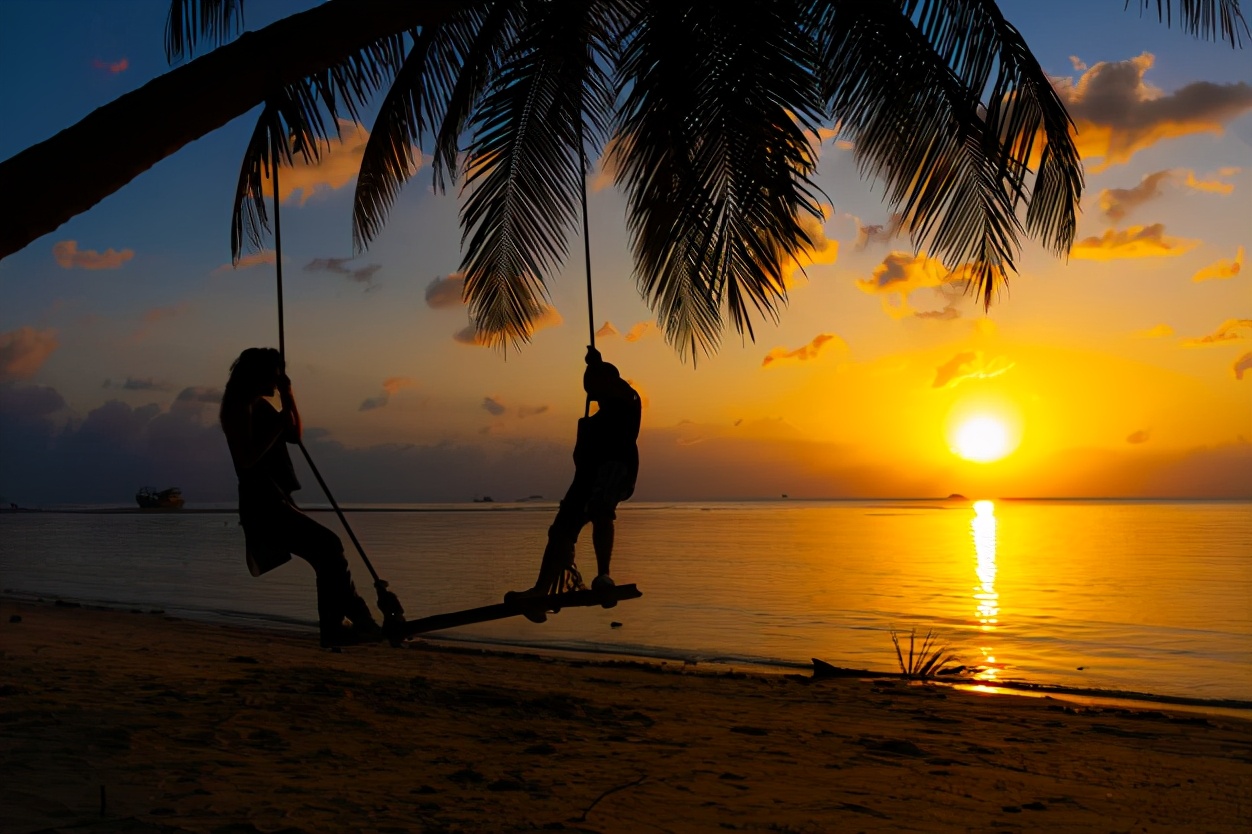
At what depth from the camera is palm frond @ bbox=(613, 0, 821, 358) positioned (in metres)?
6.13

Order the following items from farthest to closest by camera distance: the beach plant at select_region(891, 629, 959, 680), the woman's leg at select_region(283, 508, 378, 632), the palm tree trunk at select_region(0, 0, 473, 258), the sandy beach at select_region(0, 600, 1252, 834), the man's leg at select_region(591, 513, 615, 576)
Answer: the beach plant at select_region(891, 629, 959, 680)
the man's leg at select_region(591, 513, 615, 576)
the woman's leg at select_region(283, 508, 378, 632)
the sandy beach at select_region(0, 600, 1252, 834)
the palm tree trunk at select_region(0, 0, 473, 258)

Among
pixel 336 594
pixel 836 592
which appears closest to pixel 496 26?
pixel 336 594

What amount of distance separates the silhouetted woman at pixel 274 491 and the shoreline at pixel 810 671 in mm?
6539

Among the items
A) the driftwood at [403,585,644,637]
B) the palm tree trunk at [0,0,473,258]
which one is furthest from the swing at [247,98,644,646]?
the palm tree trunk at [0,0,473,258]

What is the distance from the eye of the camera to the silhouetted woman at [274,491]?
19.9 feet

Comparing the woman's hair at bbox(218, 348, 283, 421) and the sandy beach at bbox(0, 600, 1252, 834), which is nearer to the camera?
the sandy beach at bbox(0, 600, 1252, 834)

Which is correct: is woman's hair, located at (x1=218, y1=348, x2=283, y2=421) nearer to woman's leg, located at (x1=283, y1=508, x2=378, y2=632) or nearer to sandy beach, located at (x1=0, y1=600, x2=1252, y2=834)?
woman's leg, located at (x1=283, y1=508, x2=378, y2=632)

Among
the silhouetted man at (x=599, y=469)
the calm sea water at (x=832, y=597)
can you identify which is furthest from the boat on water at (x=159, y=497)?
the silhouetted man at (x=599, y=469)

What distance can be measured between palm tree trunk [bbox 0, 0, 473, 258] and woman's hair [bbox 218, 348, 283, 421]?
182cm

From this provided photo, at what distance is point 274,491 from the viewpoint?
6.25m

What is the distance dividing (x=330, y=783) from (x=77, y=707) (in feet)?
9.87

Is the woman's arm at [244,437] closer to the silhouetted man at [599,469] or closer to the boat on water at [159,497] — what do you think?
the silhouetted man at [599,469]

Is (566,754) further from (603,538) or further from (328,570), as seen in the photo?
(328,570)

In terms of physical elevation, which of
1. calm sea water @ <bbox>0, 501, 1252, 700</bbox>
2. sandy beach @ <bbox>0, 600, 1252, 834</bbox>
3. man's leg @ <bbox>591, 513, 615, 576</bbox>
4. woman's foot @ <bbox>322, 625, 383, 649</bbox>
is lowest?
calm sea water @ <bbox>0, 501, 1252, 700</bbox>
